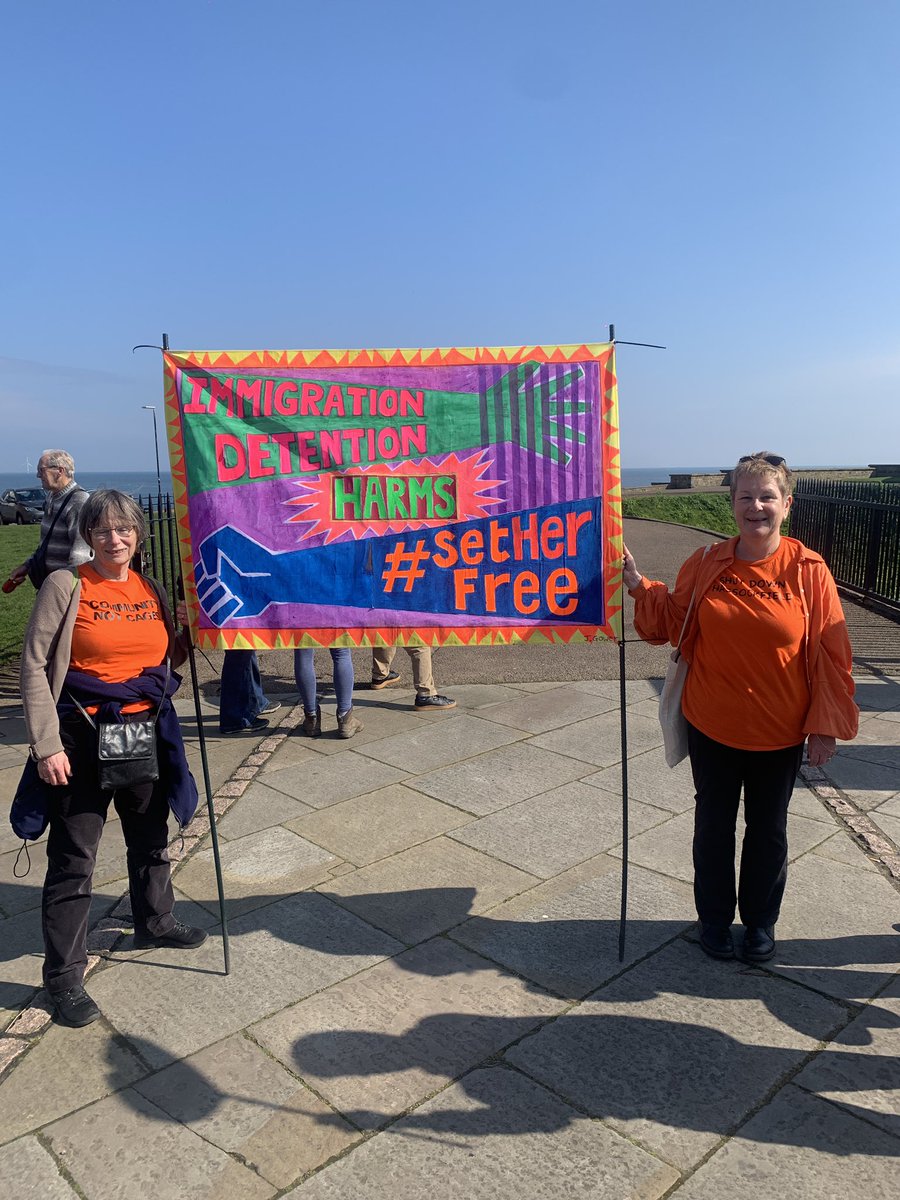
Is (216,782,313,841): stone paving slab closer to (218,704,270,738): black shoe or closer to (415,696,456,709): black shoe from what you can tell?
(218,704,270,738): black shoe

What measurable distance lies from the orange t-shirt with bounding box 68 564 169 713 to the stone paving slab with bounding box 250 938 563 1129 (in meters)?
1.29

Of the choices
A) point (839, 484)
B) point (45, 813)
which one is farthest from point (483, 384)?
point (839, 484)

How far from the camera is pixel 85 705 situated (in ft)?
10.2

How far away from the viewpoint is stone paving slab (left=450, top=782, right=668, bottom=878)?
421 centimetres

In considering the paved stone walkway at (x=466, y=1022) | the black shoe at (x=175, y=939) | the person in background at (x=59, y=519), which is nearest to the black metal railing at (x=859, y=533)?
the paved stone walkway at (x=466, y=1022)

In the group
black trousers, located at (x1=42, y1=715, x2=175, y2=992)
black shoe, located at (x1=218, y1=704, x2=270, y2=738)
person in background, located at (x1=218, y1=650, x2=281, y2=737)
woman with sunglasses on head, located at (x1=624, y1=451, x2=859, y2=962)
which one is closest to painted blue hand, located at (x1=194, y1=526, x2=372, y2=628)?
black trousers, located at (x1=42, y1=715, x2=175, y2=992)

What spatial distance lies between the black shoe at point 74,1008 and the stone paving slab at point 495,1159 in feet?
3.71

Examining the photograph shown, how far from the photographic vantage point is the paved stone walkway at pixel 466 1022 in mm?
2330

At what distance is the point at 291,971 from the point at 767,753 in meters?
1.96

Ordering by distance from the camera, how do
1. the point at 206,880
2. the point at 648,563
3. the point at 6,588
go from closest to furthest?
the point at 206,880, the point at 6,588, the point at 648,563

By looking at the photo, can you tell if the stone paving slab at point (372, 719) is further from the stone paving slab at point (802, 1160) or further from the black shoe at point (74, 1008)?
the stone paving slab at point (802, 1160)

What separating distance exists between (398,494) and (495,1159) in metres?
2.25

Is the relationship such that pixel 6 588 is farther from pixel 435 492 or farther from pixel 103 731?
pixel 435 492

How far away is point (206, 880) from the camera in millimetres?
4062
